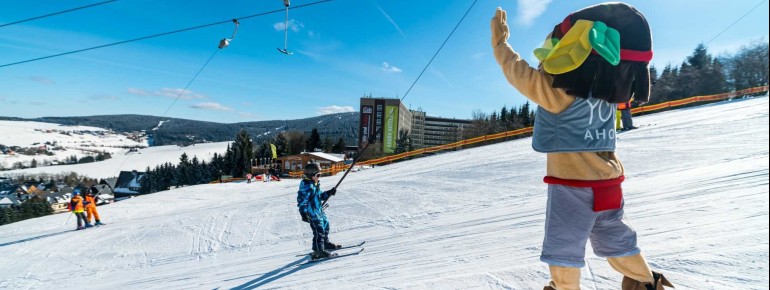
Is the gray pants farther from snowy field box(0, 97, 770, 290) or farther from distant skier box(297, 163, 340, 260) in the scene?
distant skier box(297, 163, 340, 260)

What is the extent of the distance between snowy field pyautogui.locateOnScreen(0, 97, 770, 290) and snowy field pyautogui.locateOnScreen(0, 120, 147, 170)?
161044 millimetres

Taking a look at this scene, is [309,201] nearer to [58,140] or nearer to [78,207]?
[78,207]

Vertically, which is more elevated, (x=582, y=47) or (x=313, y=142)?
(x=313, y=142)

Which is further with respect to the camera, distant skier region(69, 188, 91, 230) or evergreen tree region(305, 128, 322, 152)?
evergreen tree region(305, 128, 322, 152)

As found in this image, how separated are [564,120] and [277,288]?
3.49 meters

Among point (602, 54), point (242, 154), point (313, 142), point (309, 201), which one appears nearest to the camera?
point (602, 54)

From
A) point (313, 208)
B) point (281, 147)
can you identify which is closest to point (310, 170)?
point (313, 208)

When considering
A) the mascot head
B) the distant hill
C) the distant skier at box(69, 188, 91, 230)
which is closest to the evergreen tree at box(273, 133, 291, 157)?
the distant skier at box(69, 188, 91, 230)

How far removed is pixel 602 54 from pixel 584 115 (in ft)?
1.00

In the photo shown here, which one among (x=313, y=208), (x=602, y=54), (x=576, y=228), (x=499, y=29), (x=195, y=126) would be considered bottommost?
(x=313, y=208)

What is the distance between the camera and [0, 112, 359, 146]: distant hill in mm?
151500

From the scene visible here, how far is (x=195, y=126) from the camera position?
179 m

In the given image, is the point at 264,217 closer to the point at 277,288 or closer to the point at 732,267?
the point at 277,288

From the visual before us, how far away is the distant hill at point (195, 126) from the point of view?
5965 inches
